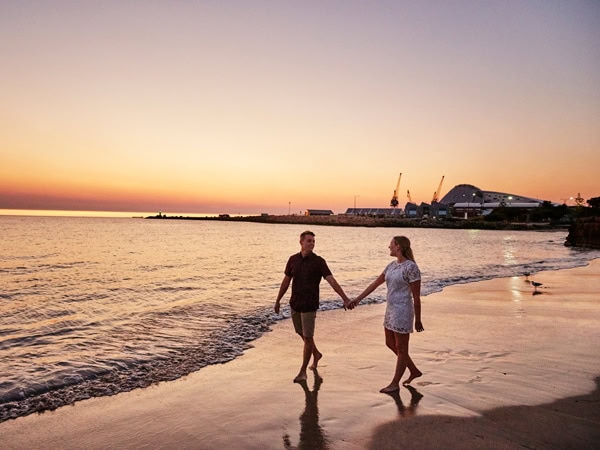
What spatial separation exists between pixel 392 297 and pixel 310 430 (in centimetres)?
223

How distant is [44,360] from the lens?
351 inches

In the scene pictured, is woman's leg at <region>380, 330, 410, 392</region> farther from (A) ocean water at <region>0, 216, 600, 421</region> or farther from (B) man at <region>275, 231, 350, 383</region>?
(A) ocean water at <region>0, 216, 600, 421</region>

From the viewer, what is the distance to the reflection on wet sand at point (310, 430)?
15.5 feet

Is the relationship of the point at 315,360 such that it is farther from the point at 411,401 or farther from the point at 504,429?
the point at 504,429

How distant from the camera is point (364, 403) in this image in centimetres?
592

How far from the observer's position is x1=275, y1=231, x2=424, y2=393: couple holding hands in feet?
20.3

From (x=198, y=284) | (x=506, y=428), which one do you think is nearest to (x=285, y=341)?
(x=506, y=428)

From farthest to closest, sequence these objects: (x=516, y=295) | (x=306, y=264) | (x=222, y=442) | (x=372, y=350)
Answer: (x=516, y=295)
(x=372, y=350)
(x=306, y=264)
(x=222, y=442)

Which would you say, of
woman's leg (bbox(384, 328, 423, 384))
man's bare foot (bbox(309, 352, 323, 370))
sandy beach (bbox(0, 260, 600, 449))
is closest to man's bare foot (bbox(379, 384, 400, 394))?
sandy beach (bbox(0, 260, 600, 449))

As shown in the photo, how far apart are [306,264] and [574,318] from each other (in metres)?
8.89

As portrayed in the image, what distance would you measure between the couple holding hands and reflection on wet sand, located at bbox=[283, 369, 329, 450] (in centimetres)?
92

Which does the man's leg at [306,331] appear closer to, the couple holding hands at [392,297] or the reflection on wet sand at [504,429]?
the couple holding hands at [392,297]

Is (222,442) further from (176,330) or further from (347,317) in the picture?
(347,317)

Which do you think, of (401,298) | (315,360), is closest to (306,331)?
(315,360)
